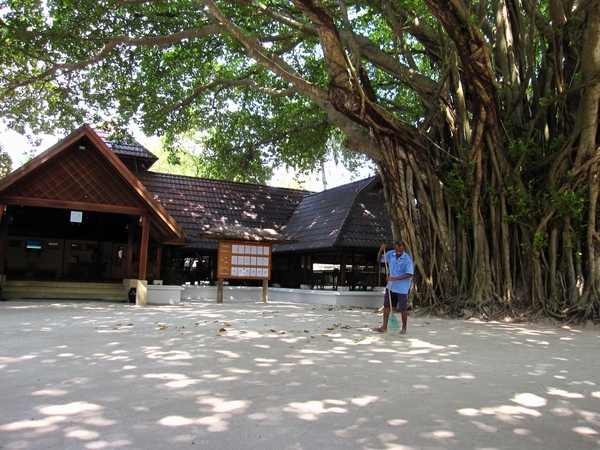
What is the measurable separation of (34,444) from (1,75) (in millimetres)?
14438

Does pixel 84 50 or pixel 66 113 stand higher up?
pixel 84 50

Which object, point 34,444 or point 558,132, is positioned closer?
point 34,444

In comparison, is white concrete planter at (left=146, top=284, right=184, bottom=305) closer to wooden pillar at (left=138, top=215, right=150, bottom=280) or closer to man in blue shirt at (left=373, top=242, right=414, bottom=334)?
wooden pillar at (left=138, top=215, right=150, bottom=280)

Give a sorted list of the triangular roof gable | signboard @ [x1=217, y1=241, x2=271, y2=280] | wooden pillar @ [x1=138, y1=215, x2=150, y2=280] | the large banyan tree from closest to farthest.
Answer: the large banyan tree, the triangular roof gable, wooden pillar @ [x1=138, y1=215, x2=150, y2=280], signboard @ [x1=217, y1=241, x2=271, y2=280]

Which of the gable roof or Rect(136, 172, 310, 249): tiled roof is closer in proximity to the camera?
Rect(136, 172, 310, 249): tiled roof

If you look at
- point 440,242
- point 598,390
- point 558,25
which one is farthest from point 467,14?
point 598,390

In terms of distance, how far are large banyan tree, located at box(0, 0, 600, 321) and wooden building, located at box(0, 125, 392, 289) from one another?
145 inches

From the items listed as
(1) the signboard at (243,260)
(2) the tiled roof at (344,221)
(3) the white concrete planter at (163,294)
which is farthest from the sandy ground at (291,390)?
(2) the tiled roof at (344,221)

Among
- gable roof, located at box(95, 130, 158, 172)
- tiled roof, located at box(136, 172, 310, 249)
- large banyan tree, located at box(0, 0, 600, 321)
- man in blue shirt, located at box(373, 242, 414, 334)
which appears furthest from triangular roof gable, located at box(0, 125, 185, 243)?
man in blue shirt, located at box(373, 242, 414, 334)

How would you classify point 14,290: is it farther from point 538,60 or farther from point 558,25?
point 538,60

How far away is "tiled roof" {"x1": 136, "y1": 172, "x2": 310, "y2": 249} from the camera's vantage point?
20.2 m

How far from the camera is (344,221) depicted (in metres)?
18.6

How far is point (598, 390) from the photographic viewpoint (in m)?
5.13

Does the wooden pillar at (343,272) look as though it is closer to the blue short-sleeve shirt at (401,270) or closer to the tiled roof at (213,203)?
the tiled roof at (213,203)
